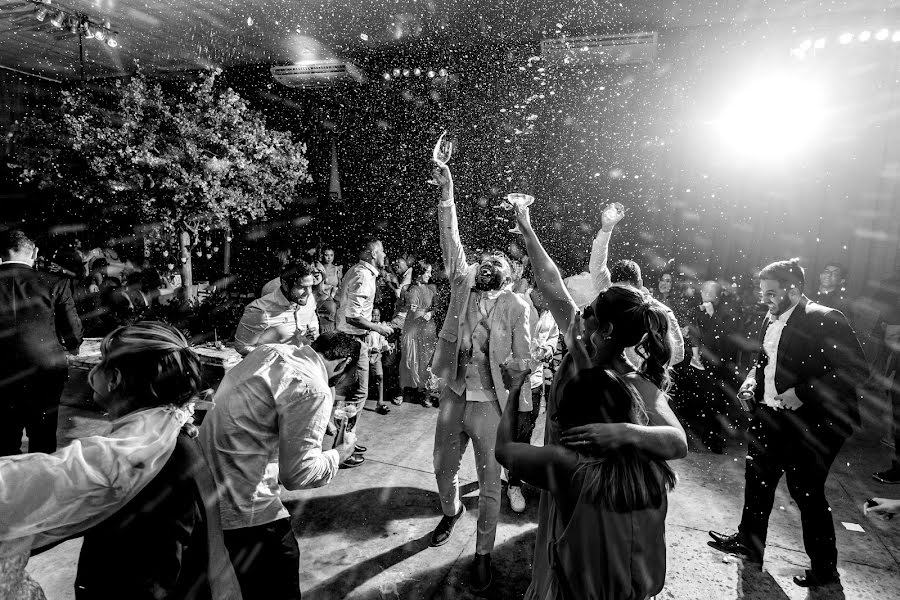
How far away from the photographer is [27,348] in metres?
3.53

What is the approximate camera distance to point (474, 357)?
122 inches

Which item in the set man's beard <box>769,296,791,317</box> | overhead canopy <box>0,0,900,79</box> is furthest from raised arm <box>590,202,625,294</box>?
overhead canopy <box>0,0,900,79</box>

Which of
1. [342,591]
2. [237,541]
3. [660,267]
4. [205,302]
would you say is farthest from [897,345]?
[205,302]

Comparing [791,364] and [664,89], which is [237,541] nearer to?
[791,364]

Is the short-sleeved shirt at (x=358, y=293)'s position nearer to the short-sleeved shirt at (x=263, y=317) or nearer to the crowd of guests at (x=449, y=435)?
the short-sleeved shirt at (x=263, y=317)

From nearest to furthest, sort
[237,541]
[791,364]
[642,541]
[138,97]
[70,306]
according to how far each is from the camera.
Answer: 1. [642,541]
2. [237,541]
3. [791,364]
4. [70,306]
5. [138,97]

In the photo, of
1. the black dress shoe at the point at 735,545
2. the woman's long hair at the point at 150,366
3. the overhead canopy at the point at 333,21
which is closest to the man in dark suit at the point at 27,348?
the woman's long hair at the point at 150,366

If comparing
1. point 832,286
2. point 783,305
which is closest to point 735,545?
point 783,305

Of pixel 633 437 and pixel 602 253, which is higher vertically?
pixel 602 253

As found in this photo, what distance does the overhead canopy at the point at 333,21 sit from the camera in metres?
6.79

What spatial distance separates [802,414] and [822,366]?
324 millimetres

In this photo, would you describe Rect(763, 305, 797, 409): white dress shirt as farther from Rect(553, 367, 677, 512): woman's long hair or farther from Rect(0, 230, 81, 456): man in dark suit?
Rect(0, 230, 81, 456): man in dark suit

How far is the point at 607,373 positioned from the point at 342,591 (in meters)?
2.30

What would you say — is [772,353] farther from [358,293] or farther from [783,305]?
[358,293]
